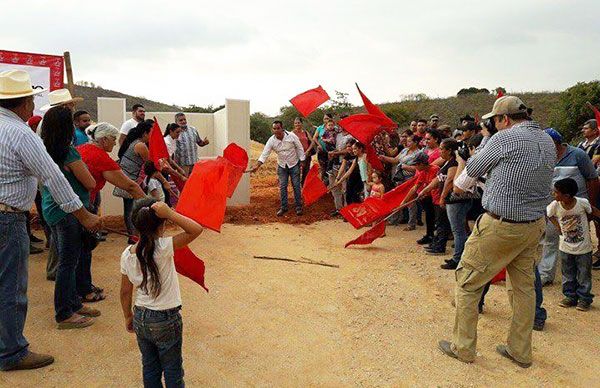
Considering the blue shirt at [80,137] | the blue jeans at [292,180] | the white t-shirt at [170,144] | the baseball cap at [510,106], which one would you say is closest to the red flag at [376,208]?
the blue jeans at [292,180]

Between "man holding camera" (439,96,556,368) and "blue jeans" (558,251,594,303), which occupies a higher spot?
"man holding camera" (439,96,556,368)

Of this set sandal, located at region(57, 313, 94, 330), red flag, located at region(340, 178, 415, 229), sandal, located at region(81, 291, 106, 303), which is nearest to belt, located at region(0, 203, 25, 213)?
sandal, located at region(57, 313, 94, 330)

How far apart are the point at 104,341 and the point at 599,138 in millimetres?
6978

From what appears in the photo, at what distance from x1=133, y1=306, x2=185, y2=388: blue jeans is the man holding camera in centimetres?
226

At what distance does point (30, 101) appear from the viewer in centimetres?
354

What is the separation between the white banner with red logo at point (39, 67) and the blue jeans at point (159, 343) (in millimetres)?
6000

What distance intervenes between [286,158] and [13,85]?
20.8ft

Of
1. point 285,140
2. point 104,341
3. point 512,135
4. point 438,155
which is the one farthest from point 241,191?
point 512,135

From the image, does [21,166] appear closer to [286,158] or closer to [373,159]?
[373,159]

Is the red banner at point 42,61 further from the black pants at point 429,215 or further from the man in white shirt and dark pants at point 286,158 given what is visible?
the black pants at point 429,215

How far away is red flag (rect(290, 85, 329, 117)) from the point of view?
28.0 feet

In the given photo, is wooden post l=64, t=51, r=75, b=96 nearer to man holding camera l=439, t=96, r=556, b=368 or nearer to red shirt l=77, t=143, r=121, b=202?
red shirt l=77, t=143, r=121, b=202

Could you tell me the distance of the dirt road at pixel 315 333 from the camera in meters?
3.58

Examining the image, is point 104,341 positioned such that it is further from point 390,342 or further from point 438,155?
point 438,155
